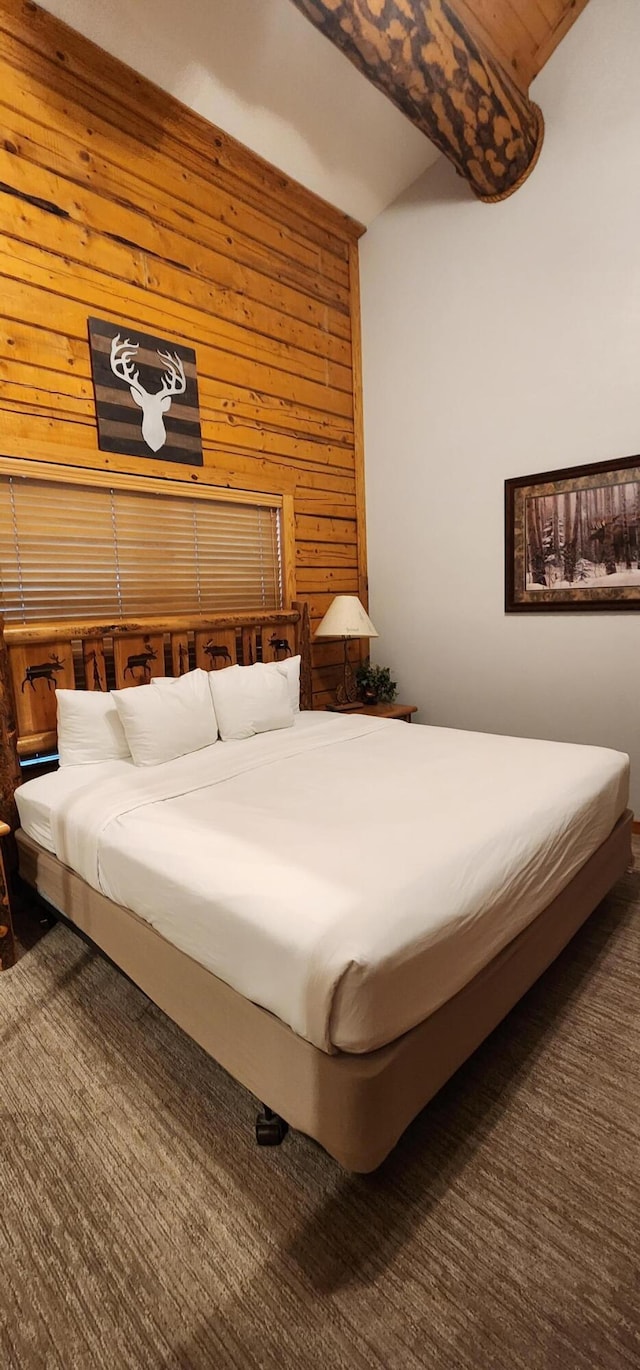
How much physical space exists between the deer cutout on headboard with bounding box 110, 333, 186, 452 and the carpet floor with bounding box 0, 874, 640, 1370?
2.66m

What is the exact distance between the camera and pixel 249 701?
2.89 m

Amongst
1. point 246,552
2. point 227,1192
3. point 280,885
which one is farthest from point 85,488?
point 227,1192

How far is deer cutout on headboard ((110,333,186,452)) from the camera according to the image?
2889mm

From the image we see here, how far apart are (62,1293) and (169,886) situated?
0.75m

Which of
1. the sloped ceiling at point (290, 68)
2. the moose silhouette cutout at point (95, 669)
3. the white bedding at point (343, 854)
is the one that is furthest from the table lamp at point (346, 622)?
the sloped ceiling at point (290, 68)

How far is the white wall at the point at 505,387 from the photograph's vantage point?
9.72ft

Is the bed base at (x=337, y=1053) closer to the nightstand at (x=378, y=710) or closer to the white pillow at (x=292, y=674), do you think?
the white pillow at (x=292, y=674)

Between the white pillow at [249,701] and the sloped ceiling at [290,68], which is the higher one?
the sloped ceiling at [290,68]

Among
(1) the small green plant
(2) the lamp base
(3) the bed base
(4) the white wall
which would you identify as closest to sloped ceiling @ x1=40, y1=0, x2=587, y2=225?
(4) the white wall

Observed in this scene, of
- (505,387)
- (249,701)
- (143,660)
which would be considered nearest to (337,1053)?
(249,701)

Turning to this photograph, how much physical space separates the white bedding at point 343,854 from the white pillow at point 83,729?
3.5 inches

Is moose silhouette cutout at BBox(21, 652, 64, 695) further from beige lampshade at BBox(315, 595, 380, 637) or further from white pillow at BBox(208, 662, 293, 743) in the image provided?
beige lampshade at BBox(315, 595, 380, 637)

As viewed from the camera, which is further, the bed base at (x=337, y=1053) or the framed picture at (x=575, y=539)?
the framed picture at (x=575, y=539)

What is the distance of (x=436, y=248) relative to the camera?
12.0 ft
